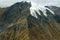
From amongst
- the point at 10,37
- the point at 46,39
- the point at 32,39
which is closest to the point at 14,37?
the point at 10,37

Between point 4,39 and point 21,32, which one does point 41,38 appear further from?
point 4,39

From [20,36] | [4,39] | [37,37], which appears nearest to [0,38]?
[4,39]

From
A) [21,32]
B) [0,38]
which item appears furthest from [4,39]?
[21,32]

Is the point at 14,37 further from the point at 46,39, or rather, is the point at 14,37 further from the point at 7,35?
the point at 46,39

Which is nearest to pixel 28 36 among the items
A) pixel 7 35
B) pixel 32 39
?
pixel 32 39

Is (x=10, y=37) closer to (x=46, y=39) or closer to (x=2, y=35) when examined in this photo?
(x=2, y=35)
